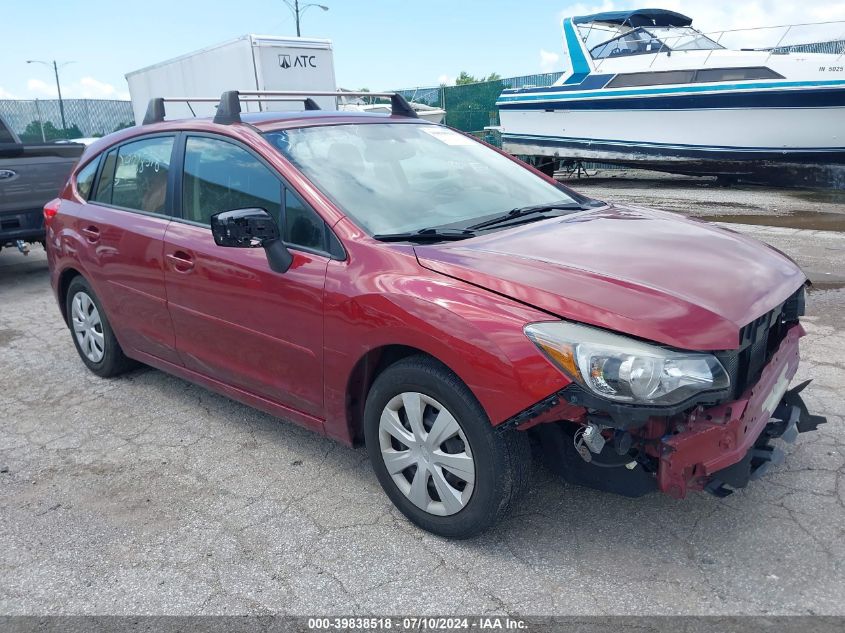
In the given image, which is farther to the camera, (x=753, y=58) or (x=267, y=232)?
(x=753, y=58)

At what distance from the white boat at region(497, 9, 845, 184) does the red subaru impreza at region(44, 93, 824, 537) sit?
10.5 metres

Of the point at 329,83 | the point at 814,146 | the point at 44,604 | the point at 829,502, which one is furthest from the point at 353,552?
the point at 329,83

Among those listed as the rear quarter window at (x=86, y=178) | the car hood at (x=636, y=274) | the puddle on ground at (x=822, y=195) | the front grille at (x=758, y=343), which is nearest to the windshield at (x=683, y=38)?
the puddle on ground at (x=822, y=195)

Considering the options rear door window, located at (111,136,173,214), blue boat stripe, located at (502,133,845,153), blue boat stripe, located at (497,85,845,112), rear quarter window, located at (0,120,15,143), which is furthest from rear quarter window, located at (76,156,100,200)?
blue boat stripe, located at (502,133,845,153)

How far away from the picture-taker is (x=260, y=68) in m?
14.6

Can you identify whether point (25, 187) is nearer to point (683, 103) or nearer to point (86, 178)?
point (86, 178)

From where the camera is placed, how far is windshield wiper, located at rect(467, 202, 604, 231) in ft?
10.8

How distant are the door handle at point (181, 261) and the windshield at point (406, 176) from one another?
74 centimetres

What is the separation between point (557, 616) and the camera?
2465mm

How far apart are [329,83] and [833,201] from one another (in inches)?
391

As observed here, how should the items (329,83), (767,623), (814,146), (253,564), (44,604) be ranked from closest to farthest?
(767,623)
(44,604)
(253,564)
(814,146)
(329,83)

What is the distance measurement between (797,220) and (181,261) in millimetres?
8844

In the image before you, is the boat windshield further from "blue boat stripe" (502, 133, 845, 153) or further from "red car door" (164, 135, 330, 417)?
"red car door" (164, 135, 330, 417)

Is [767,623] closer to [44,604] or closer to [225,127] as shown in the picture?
[44,604]
